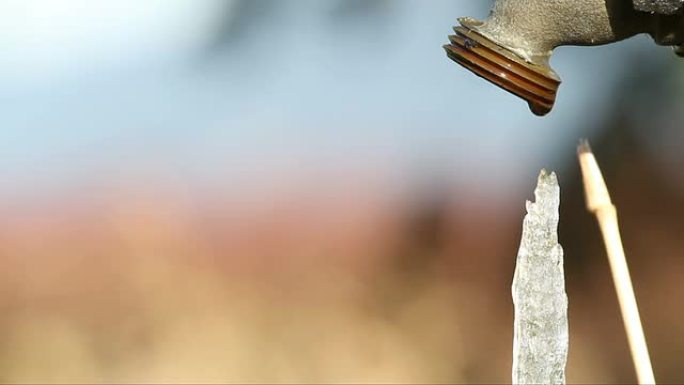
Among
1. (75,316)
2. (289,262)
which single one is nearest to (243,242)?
(289,262)

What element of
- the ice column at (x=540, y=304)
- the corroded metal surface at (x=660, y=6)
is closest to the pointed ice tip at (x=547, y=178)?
the ice column at (x=540, y=304)

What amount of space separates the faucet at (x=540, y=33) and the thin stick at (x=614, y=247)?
0.16 feet

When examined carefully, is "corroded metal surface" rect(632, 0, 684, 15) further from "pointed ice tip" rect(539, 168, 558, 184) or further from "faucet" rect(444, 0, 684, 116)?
"pointed ice tip" rect(539, 168, 558, 184)

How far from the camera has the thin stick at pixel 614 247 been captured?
59 centimetres

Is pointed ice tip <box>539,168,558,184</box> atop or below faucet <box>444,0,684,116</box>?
below

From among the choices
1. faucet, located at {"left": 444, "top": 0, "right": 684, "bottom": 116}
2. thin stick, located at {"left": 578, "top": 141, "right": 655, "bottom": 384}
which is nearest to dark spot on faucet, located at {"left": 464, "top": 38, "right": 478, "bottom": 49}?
faucet, located at {"left": 444, "top": 0, "right": 684, "bottom": 116}

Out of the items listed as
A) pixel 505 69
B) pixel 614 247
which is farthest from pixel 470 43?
pixel 614 247

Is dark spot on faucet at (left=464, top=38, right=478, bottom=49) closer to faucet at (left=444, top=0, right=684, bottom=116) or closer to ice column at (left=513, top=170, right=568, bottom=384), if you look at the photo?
faucet at (left=444, top=0, right=684, bottom=116)

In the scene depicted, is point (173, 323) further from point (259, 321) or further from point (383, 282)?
point (383, 282)

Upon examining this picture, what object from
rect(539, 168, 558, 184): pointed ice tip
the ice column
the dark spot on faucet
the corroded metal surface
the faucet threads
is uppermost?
the corroded metal surface

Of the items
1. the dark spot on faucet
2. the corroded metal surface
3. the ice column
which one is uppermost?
the corroded metal surface

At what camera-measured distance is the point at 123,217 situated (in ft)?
5.30

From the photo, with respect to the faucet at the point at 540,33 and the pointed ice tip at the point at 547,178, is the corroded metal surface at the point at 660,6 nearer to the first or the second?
the faucet at the point at 540,33

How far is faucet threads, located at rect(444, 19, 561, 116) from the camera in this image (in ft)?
1.91
